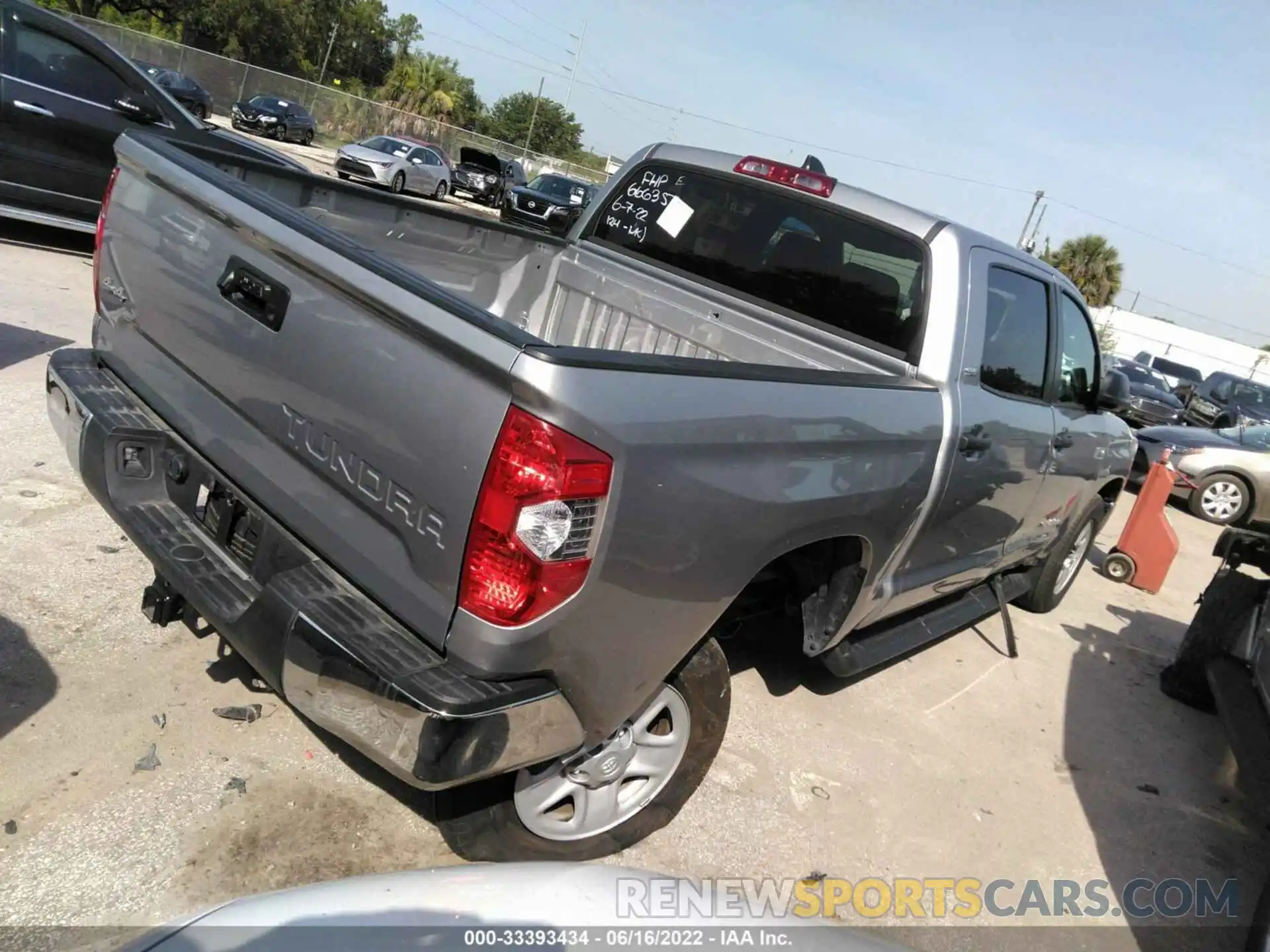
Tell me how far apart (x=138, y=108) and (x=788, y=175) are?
6.49 metres

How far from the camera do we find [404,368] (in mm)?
2209

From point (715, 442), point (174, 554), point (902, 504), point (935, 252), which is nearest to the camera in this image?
point (715, 442)

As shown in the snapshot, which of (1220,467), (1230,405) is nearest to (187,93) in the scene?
(1230,405)

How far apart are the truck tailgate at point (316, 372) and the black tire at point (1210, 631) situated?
459cm

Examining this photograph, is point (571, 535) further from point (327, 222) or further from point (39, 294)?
point (39, 294)

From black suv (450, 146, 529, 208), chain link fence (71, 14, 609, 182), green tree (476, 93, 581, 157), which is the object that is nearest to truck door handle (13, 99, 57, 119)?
black suv (450, 146, 529, 208)

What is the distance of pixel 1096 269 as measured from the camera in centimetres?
4516

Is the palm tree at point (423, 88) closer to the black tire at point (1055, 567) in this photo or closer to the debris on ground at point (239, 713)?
the black tire at point (1055, 567)

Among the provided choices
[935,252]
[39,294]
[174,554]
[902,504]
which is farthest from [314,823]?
[39,294]

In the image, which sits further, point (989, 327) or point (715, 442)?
point (989, 327)

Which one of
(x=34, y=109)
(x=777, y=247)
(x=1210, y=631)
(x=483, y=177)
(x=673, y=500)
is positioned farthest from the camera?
(x=483, y=177)

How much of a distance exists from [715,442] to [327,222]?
2.18 m

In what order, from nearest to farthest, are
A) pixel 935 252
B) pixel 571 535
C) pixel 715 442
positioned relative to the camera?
pixel 571 535, pixel 715 442, pixel 935 252

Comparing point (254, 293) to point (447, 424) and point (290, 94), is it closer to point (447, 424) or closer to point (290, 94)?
point (447, 424)
